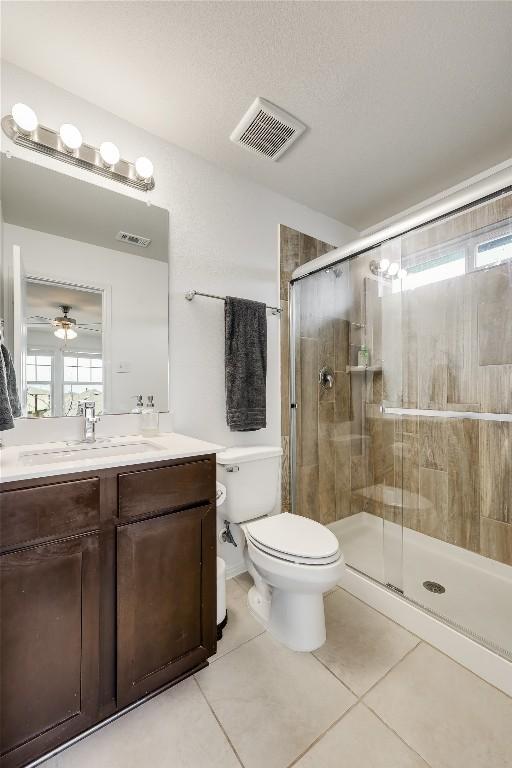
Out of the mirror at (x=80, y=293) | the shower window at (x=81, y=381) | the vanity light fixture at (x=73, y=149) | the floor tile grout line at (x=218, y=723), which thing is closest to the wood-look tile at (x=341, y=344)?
the mirror at (x=80, y=293)

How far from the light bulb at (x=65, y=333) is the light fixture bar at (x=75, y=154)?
28.8 inches

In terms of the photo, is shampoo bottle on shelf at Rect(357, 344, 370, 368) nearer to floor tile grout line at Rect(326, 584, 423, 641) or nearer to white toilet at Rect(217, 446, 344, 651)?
white toilet at Rect(217, 446, 344, 651)

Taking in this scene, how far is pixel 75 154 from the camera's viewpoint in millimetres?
1427

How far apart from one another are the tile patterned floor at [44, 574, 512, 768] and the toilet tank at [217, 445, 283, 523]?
56cm

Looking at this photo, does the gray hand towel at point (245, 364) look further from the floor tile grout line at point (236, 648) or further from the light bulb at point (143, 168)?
the floor tile grout line at point (236, 648)

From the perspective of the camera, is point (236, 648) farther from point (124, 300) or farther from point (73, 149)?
point (73, 149)

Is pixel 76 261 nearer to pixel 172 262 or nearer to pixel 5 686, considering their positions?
pixel 172 262

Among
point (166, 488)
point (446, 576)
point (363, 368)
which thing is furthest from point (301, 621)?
point (363, 368)

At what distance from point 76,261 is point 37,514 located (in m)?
1.10

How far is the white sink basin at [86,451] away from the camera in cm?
121

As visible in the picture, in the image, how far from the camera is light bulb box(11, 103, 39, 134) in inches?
50.4

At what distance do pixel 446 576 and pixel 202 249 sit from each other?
230 centimetres

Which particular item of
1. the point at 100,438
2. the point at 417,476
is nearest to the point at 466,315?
the point at 417,476

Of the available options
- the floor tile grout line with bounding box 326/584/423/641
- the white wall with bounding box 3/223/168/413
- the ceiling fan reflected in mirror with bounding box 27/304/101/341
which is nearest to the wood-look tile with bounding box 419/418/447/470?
the floor tile grout line with bounding box 326/584/423/641
